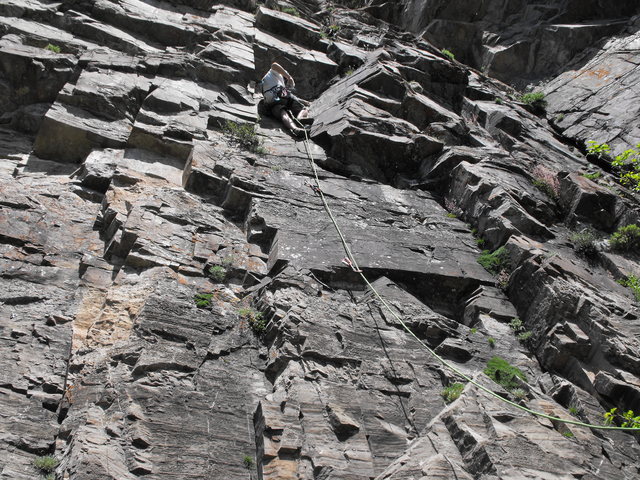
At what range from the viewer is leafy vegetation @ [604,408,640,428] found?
853 cm

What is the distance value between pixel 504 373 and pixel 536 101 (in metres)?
15.2

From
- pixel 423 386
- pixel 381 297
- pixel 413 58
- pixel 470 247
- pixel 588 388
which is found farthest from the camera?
pixel 413 58

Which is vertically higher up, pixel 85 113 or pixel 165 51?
pixel 165 51

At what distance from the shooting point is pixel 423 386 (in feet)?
28.3

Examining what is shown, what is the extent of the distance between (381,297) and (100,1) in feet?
44.9

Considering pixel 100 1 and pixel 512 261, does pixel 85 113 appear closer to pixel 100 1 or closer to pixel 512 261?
Result: pixel 100 1

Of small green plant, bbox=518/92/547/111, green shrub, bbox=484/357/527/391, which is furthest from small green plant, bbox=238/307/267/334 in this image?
small green plant, bbox=518/92/547/111

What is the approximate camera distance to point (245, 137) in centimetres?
1376

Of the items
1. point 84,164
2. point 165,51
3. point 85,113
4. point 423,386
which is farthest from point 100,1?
point 423,386

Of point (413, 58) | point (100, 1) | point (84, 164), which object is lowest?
point (84, 164)

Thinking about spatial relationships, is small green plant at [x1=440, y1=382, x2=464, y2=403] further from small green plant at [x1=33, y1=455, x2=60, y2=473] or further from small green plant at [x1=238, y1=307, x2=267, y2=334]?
small green plant at [x1=33, y1=455, x2=60, y2=473]

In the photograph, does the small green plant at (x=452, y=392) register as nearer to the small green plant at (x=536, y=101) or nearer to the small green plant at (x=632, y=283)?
the small green plant at (x=632, y=283)

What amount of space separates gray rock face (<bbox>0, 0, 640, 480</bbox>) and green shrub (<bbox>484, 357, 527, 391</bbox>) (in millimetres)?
174

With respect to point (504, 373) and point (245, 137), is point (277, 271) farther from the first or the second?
point (245, 137)
